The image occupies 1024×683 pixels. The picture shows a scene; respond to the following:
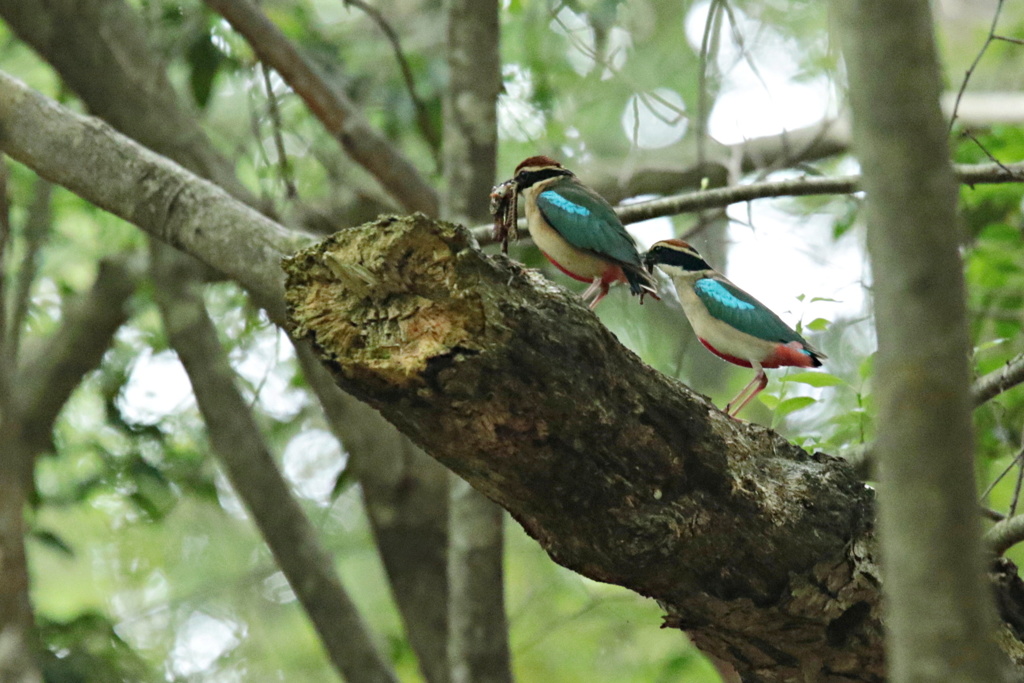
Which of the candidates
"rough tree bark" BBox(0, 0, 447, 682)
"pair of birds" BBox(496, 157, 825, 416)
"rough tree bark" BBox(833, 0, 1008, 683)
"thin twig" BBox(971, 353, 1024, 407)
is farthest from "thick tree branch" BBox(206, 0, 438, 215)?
"rough tree bark" BBox(833, 0, 1008, 683)

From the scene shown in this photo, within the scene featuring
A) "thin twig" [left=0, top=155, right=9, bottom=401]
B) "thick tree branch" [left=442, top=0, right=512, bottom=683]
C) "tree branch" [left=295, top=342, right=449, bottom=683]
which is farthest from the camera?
"tree branch" [left=295, top=342, right=449, bottom=683]

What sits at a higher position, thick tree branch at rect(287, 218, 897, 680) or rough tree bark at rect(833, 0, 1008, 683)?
thick tree branch at rect(287, 218, 897, 680)

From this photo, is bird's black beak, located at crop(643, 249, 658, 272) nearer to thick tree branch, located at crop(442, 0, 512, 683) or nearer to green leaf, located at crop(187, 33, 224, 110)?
thick tree branch, located at crop(442, 0, 512, 683)

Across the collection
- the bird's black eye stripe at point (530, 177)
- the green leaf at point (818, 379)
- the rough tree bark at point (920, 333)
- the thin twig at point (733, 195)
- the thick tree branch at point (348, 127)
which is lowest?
the rough tree bark at point (920, 333)

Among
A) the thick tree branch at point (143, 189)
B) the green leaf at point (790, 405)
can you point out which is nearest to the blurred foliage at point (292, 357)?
the green leaf at point (790, 405)

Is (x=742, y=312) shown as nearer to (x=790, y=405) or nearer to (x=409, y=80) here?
(x=790, y=405)

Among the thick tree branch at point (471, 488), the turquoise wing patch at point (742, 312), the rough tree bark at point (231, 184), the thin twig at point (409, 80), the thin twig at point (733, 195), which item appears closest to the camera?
the turquoise wing patch at point (742, 312)

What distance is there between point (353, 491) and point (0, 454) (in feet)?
22.2

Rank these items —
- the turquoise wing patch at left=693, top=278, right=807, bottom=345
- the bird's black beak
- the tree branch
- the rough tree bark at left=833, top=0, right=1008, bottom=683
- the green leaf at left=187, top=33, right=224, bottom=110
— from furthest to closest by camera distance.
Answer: the tree branch < the green leaf at left=187, top=33, right=224, bottom=110 < the bird's black beak < the turquoise wing patch at left=693, top=278, right=807, bottom=345 < the rough tree bark at left=833, top=0, right=1008, bottom=683

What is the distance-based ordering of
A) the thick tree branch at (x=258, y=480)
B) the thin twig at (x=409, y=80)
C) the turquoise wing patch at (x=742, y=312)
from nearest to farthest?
the turquoise wing patch at (x=742, y=312), the thin twig at (x=409, y=80), the thick tree branch at (x=258, y=480)

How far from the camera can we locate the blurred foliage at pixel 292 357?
6.51 m

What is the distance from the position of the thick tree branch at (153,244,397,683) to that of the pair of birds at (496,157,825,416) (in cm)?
320

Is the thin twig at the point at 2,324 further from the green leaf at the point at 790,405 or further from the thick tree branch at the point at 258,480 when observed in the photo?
the green leaf at the point at 790,405

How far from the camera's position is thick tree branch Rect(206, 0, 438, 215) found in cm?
600
